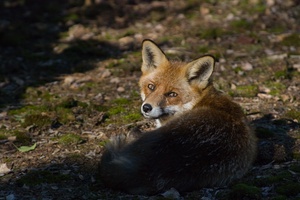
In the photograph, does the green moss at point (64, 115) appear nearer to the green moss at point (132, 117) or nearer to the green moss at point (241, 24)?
the green moss at point (132, 117)

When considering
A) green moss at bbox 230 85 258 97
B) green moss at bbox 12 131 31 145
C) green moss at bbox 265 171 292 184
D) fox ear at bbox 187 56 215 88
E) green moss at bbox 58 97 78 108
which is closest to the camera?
green moss at bbox 265 171 292 184

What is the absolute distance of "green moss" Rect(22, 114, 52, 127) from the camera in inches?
336

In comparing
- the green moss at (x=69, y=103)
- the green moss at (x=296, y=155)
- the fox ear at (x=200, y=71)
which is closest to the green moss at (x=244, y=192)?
the green moss at (x=296, y=155)

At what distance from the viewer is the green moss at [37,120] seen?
28.0ft

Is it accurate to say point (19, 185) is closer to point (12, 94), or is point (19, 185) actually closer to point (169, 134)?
point (169, 134)

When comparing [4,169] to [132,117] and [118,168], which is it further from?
[132,117]

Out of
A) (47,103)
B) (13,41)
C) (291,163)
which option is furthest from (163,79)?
(13,41)

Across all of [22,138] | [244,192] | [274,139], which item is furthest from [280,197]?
[22,138]

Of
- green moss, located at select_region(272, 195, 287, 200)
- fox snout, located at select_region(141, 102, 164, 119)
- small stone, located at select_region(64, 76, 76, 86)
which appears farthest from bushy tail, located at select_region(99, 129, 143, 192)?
small stone, located at select_region(64, 76, 76, 86)

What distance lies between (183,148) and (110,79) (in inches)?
195

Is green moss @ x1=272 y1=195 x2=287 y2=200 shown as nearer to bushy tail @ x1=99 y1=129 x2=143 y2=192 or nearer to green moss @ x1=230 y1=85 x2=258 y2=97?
bushy tail @ x1=99 y1=129 x2=143 y2=192

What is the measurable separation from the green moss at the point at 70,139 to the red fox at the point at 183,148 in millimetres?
1293

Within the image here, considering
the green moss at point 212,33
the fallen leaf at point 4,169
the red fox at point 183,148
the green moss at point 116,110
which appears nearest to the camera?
the red fox at point 183,148

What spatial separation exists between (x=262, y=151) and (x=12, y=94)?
16.5ft
